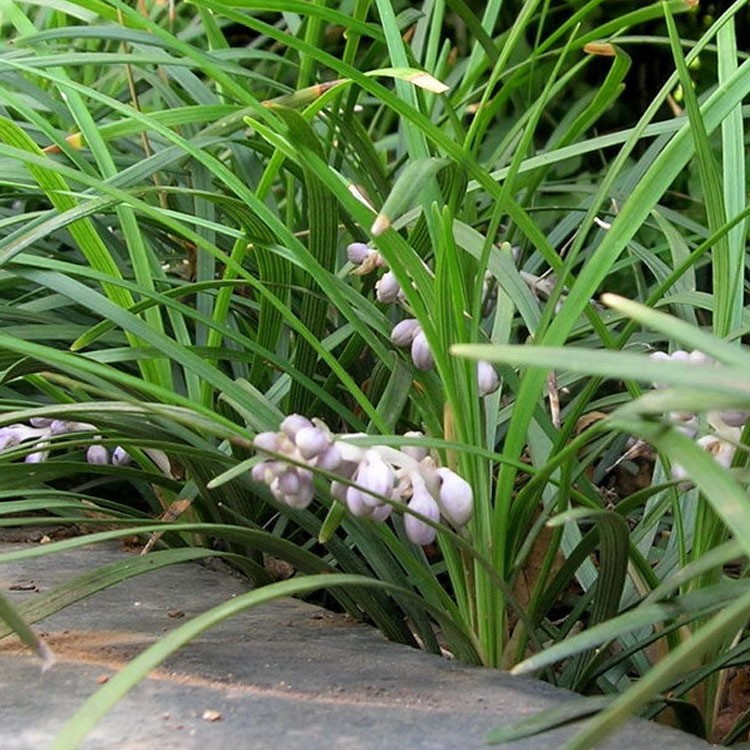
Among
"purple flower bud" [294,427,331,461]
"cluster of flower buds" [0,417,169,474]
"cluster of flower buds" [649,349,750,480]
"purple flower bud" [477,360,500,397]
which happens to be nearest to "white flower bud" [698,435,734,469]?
"cluster of flower buds" [649,349,750,480]

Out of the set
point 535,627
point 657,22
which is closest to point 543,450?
point 535,627

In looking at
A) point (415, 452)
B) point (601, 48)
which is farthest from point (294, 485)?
point (601, 48)

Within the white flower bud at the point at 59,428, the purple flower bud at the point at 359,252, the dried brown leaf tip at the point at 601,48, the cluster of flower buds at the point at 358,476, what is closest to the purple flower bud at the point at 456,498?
the cluster of flower buds at the point at 358,476

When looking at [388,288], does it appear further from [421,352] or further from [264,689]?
[264,689]

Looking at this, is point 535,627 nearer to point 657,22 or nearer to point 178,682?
point 178,682

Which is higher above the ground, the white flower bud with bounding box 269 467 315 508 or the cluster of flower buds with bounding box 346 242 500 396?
the cluster of flower buds with bounding box 346 242 500 396

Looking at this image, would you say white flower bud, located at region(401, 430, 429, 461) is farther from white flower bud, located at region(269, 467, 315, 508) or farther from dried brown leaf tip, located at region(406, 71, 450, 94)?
dried brown leaf tip, located at region(406, 71, 450, 94)

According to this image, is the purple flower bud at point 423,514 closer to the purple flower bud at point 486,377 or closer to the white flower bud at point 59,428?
the purple flower bud at point 486,377
